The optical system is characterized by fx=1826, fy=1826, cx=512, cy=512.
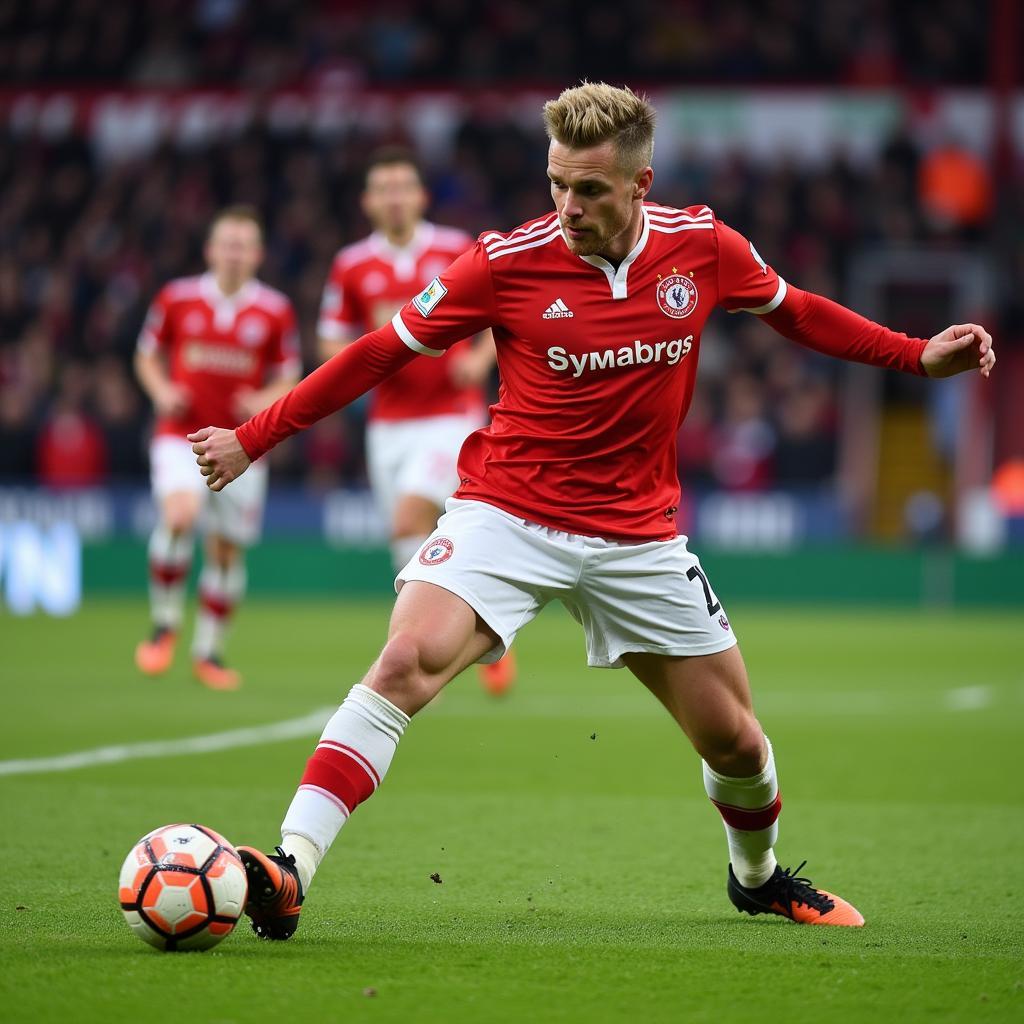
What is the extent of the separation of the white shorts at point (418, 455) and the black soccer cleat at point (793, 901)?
478 cm

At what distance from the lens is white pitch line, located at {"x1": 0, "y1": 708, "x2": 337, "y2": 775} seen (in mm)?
7465

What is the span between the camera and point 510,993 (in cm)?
375

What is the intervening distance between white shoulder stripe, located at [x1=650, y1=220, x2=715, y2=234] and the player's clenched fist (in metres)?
1.21

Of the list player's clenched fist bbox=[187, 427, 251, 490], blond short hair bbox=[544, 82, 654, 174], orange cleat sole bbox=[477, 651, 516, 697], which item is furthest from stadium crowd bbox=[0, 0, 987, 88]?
player's clenched fist bbox=[187, 427, 251, 490]

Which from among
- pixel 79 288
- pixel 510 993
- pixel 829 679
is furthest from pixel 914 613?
pixel 510 993

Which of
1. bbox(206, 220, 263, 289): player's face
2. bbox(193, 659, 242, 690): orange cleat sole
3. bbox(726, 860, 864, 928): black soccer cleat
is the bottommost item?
bbox(726, 860, 864, 928): black soccer cleat

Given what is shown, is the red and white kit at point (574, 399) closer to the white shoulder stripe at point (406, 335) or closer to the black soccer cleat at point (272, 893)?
the white shoulder stripe at point (406, 335)

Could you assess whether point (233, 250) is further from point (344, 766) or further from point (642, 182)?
point (344, 766)

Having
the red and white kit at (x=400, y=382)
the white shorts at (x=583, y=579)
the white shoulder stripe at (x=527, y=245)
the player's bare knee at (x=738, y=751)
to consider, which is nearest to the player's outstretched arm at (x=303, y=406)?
the white shoulder stripe at (x=527, y=245)

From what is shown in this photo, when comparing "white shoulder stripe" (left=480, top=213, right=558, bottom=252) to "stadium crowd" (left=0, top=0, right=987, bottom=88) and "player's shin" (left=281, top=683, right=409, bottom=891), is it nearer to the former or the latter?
"player's shin" (left=281, top=683, right=409, bottom=891)

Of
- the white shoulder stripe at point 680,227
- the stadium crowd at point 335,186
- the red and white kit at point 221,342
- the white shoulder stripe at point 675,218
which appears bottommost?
the white shoulder stripe at point 680,227

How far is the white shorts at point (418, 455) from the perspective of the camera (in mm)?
9539

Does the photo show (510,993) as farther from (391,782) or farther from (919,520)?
(919,520)

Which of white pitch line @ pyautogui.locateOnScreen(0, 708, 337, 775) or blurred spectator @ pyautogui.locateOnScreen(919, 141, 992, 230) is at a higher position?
blurred spectator @ pyautogui.locateOnScreen(919, 141, 992, 230)
